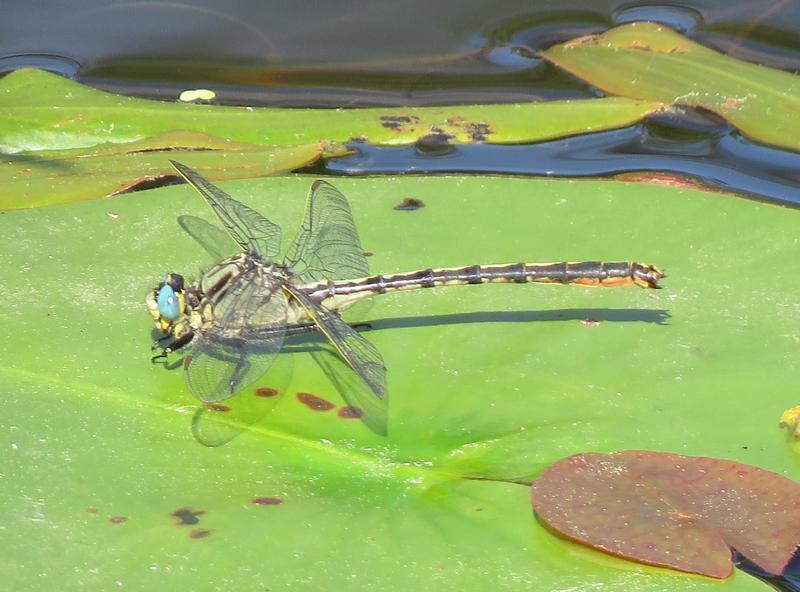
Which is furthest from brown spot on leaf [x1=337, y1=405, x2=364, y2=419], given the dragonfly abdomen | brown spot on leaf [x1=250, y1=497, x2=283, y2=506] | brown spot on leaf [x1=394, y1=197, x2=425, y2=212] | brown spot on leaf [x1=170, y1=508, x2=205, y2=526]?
brown spot on leaf [x1=394, y1=197, x2=425, y2=212]

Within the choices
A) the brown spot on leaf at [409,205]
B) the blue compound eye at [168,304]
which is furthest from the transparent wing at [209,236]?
the brown spot on leaf at [409,205]

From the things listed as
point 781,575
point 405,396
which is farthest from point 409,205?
point 781,575

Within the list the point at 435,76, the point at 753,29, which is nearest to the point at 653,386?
the point at 435,76

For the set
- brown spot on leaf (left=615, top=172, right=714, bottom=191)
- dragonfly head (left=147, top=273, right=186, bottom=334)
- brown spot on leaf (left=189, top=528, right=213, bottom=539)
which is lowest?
brown spot on leaf (left=189, top=528, right=213, bottom=539)

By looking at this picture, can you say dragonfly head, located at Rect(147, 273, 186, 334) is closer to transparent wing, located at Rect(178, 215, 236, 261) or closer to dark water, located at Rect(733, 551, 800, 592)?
transparent wing, located at Rect(178, 215, 236, 261)

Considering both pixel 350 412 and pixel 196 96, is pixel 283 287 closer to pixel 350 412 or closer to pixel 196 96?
pixel 350 412

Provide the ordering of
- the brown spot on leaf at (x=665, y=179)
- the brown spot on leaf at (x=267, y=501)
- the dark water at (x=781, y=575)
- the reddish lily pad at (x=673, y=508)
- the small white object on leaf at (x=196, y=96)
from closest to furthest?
the reddish lily pad at (x=673, y=508) < the brown spot on leaf at (x=267, y=501) < the dark water at (x=781, y=575) < the brown spot on leaf at (x=665, y=179) < the small white object on leaf at (x=196, y=96)

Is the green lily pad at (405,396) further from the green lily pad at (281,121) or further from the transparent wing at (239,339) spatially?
the green lily pad at (281,121)
